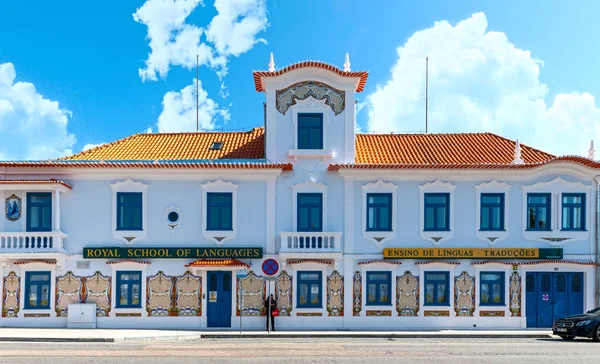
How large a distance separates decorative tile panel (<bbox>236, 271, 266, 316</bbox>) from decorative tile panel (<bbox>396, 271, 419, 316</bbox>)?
5264mm

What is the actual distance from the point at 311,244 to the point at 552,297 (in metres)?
9.69

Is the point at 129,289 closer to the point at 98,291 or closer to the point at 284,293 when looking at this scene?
the point at 98,291

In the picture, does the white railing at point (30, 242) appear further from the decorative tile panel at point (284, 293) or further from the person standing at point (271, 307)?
the decorative tile panel at point (284, 293)

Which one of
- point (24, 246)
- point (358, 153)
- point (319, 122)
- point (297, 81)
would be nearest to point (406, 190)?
point (358, 153)

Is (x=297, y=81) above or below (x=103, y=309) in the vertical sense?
above

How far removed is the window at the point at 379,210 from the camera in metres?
25.6

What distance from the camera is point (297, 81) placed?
25906 mm

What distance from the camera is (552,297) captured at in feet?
83.7

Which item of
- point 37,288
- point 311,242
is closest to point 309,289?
point 311,242

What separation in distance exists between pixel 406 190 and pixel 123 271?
11473 mm

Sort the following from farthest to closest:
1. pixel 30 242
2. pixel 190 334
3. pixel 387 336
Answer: pixel 30 242
pixel 387 336
pixel 190 334

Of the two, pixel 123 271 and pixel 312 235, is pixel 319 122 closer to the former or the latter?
pixel 312 235

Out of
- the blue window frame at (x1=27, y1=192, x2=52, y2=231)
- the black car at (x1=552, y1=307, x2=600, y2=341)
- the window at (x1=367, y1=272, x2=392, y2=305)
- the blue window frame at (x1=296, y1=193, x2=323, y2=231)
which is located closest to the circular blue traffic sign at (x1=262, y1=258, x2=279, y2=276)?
the blue window frame at (x1=296, y1=193, x2=323, y2=231)

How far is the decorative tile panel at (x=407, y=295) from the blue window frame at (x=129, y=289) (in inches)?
395
